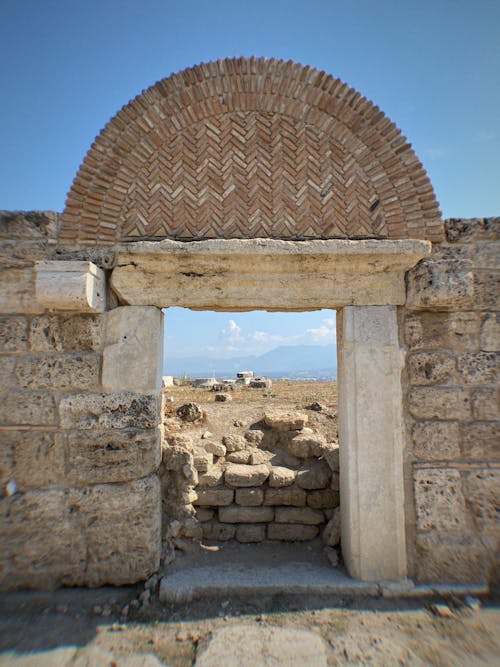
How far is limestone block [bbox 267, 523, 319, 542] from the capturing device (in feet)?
11.7

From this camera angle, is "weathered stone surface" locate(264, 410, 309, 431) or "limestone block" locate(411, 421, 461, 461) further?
"weathered stone surface" locate(264, 410, 309, 431)

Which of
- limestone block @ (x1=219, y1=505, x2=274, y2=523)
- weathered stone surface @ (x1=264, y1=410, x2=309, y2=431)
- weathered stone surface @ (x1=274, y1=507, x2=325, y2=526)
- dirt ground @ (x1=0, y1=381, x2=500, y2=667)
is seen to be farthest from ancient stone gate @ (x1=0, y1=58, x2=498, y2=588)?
weathered stone surface @ (x1=264, y1=410, x2=309, y2=431)

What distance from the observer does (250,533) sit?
3602 millimetres

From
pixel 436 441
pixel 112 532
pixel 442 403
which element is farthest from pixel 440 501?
pixel 112 532

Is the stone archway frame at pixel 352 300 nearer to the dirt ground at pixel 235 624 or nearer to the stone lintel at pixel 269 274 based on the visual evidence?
the stone lintel at pixel 269 274

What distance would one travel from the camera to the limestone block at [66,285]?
260 cm

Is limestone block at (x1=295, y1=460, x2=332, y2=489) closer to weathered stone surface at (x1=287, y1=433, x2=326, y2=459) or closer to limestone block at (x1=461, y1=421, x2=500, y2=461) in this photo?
weathered stone surface at (x1=287, y1=433, x2=326, y2=459)

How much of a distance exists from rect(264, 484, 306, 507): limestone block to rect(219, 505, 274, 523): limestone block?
102 mm

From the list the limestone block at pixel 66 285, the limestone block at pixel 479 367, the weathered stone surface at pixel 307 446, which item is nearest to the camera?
the limestone block at pixel 66 285

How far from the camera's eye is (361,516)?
2.76 metres

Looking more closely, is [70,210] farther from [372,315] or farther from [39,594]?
[39,594]

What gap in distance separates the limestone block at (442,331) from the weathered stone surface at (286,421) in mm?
1715

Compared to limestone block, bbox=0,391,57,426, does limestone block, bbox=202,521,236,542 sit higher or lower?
lower

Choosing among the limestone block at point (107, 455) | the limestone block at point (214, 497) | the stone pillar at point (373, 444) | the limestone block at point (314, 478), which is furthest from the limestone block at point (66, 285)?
the limestone block at point (314, 478)
